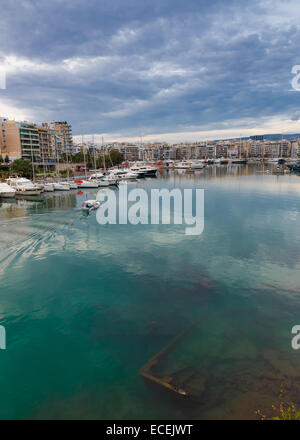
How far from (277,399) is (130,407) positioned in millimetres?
4266

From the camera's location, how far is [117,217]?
33.3m

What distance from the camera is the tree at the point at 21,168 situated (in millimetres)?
61969

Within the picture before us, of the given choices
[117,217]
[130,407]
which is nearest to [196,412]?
[130,407]

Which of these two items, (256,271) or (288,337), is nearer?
(288,337)

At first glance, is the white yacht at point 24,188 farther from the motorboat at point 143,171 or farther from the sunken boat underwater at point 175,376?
the sunken boat underwater at point 175,376

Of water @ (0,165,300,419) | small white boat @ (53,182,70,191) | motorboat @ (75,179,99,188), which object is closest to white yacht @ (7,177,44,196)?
small white boat @ (53,182,70,191)

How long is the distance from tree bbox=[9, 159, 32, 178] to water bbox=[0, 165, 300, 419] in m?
42.9

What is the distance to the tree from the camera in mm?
61969

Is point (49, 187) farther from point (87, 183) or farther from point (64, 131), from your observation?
point (64, 131)

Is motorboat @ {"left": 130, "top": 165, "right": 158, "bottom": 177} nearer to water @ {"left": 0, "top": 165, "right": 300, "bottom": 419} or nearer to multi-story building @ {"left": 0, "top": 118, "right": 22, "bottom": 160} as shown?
multi-story building @ {"left": 0, "top": 118, "right": 22, "bottom": 160}

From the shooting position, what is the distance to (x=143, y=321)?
12.5 metres

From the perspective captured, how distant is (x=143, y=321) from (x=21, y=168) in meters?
58.9

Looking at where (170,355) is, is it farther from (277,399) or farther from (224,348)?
(277,399)

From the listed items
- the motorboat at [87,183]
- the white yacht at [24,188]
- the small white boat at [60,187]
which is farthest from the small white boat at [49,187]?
the motorboat at [87,183]
